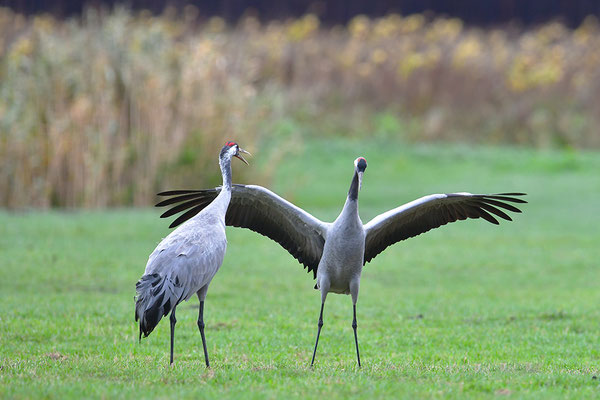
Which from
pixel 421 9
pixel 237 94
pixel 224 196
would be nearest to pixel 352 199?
pixel 224 196

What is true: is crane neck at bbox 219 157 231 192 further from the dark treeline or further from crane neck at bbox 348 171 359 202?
the dark treeline

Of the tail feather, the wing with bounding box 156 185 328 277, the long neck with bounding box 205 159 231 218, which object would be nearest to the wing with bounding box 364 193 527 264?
the wing with bounding box 156 185 328 277

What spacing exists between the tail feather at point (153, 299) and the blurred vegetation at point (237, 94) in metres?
9.19

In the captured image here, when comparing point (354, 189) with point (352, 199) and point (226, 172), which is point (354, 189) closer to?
point (352, 199)

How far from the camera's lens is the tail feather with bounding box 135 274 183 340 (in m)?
6.22

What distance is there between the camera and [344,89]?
88.2ft

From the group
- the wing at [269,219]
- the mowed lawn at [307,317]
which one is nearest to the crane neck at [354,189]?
the wing at [269,219]

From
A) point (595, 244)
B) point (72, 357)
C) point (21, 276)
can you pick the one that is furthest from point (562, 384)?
point (595, 244)

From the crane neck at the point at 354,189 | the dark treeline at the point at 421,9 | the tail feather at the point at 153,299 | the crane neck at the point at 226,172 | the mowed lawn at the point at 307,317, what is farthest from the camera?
the dark treeline at the point at 421,9

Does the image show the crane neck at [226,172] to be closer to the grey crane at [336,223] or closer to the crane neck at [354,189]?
the grey crane at [336,223]

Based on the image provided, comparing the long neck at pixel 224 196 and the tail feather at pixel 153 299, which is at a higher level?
the long neck at pixel 224 196

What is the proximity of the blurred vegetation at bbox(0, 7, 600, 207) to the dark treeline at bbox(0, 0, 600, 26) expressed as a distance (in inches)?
151

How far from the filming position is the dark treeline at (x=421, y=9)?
110ft

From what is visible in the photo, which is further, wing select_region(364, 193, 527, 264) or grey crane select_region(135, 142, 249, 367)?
wing select_region(364, 193, 527, 264)
